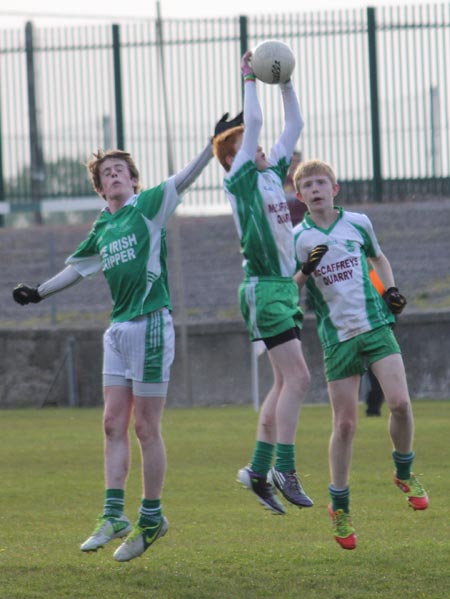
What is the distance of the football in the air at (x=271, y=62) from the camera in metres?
7.73

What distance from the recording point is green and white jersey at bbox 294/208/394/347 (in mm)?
7441

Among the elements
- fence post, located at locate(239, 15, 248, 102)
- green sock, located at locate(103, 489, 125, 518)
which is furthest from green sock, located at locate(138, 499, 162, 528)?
fence post, located at locate(239, 15, 248, 102)

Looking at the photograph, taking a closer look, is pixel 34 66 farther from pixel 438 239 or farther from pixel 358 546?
pixel 358 546

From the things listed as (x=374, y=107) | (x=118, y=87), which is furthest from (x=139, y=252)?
(x=118, y=87)

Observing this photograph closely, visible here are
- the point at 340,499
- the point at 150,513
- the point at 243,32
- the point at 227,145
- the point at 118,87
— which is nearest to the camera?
the point at 150,513

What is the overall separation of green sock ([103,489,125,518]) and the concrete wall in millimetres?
9565

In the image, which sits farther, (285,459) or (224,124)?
(285,459)

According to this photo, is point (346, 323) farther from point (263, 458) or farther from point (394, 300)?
point (263, 458)

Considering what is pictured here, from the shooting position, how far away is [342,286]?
7.47 metres

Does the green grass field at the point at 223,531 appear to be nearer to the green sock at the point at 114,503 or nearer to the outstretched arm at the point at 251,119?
the green sock at the point at 114,503

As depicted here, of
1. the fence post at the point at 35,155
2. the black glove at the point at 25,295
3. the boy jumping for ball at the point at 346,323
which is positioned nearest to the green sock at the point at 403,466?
the boy jumping for ball at the point at 346,323

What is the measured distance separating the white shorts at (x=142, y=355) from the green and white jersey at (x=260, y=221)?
696mm

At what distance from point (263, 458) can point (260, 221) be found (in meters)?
1.33

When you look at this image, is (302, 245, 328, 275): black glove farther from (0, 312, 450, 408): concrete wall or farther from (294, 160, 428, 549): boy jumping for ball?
(0, 312, 450, 408): concrete wall
